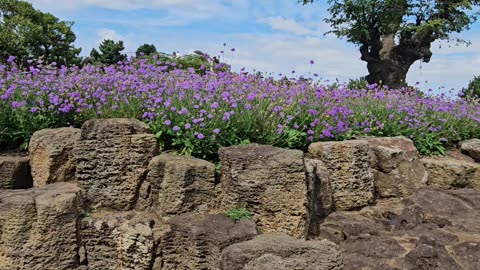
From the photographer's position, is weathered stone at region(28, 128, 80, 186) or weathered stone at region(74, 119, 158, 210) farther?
weathered stone at region(28, 128, 80, 186)

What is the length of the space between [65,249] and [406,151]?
3.61 meters

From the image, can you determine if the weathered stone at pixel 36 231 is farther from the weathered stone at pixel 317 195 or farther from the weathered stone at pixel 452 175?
the weathered stone at pixel 452 175

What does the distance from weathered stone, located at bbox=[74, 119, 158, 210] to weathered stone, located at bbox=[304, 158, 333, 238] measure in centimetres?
149

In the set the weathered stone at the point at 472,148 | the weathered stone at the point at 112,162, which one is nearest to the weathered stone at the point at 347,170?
the weathered stone at the point at 112,162

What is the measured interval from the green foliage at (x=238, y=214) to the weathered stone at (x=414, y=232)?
0.81 metres

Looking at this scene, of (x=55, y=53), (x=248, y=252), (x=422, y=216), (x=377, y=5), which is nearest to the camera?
(x=248, y=252)

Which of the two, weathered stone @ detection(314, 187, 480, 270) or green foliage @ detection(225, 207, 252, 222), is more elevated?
green foliage @ detection(225, 207, 252, 222)

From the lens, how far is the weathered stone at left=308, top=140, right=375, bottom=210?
5031mm

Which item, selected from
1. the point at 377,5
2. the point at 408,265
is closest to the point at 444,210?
the point at 408,265

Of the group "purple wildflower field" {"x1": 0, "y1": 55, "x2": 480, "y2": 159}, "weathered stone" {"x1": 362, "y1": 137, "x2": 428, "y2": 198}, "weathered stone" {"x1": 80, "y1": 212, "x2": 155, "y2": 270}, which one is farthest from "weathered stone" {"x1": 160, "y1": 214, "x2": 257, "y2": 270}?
"weathered stone" {"x1": 362, "y1": 137, "x2": 428, "y2": 198}

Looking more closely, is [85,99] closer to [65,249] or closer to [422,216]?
[65,249]

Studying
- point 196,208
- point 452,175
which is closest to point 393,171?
point 452,175

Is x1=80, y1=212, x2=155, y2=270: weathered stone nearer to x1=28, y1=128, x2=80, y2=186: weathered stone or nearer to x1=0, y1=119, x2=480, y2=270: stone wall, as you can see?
x1=0, y1=119, x2=480, y2=270: stone wall

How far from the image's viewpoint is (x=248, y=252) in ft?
10.6
